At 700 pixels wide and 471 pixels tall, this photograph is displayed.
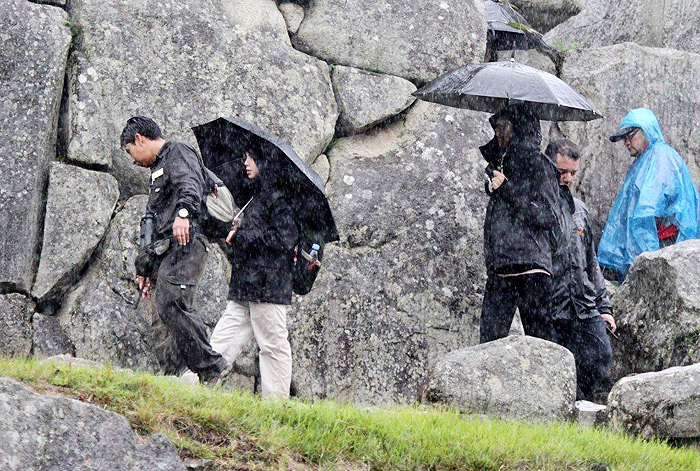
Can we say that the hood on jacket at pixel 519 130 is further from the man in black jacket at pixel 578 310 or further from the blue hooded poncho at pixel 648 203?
the blue hooded poncho at pixel 648 203

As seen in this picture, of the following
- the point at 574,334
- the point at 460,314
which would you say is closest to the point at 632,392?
the point at 574,334

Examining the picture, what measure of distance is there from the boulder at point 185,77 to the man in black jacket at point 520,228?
2014 mm

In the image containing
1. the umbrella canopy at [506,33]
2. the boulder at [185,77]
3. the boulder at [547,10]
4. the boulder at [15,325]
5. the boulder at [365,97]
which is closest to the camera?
the boulder at [15,325]

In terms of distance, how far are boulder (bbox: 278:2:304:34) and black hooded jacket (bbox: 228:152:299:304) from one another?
3.26 metres

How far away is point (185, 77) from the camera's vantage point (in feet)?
33.6

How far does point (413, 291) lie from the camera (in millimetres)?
10391

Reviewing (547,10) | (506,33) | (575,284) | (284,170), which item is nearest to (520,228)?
(575,284)

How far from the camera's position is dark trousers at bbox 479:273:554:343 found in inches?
367

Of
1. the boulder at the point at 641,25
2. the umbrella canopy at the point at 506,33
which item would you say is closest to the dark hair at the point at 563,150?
the umbrella canopy at the point at 506,33

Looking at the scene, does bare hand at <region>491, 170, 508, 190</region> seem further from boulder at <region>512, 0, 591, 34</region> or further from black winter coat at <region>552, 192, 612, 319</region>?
boulder at <region>512, 0, 591, 34</region>

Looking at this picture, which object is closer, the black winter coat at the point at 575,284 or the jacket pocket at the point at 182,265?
the jacket pocket at the point at 182,265

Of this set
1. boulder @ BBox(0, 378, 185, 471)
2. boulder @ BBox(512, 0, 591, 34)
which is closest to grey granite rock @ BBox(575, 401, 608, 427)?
boulder @ BBox(0, 378, 185, 471)

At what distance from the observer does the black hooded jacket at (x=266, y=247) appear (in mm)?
8148

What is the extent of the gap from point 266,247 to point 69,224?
2.22 metres
